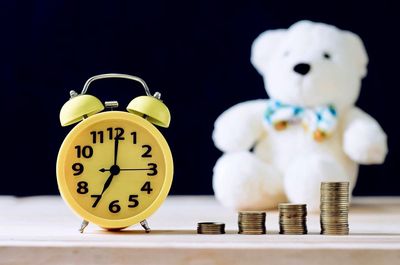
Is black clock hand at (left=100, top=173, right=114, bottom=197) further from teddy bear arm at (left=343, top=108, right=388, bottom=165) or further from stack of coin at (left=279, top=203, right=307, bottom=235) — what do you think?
teddy bear arm at (left=343, top=108, right=388, bottom=165)

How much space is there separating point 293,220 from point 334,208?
55 mm

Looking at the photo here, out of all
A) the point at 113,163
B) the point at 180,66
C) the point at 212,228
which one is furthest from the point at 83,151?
the point at 180,66

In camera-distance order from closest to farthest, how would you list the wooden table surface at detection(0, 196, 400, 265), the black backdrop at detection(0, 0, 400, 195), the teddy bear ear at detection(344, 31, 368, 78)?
the wooden table surface at detection(0, 196, 400, 265) < the teddy bear ear at detection(344, 31, 368, 78) < the black backdrop at detection(0, 0, 400, 195)

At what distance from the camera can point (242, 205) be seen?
1.55m

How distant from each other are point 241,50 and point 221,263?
44.9 inches

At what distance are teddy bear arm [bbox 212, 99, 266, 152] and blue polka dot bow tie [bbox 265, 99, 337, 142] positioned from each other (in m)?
0.03

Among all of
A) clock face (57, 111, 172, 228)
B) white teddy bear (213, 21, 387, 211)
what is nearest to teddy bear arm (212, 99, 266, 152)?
white teddy bear (213, 21, 387, 211)

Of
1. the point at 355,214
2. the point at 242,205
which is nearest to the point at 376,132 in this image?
the point at 355,214

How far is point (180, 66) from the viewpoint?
2000mm

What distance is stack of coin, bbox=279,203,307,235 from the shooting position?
106cm

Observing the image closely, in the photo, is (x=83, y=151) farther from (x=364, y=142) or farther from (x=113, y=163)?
(x=364, y=142)

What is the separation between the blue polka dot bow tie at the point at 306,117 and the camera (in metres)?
1.58

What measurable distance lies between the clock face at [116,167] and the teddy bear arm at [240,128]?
1.83 ft

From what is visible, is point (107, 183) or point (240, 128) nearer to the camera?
point (107, 183)
